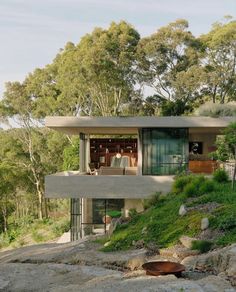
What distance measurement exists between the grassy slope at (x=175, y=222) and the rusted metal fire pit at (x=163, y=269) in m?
1.82

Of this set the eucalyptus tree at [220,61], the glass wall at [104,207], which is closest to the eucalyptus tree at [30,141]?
the eucalyptus tree at [220,61]

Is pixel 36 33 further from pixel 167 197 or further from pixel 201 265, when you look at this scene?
pixel 201 265

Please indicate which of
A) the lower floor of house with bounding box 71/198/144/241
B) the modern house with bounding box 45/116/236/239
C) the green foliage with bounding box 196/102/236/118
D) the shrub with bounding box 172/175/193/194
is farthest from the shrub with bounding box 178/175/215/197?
the green foliage with bounding box 196/102/236/118

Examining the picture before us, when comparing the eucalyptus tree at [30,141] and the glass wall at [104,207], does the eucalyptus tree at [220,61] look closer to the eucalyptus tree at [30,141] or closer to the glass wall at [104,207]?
the eucalyptus tree at [30,141]

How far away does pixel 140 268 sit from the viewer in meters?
9.08

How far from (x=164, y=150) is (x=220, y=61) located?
48.6ft

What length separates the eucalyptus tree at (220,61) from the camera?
30.1 meters

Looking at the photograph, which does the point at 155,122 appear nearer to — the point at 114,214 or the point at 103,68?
the point at 114,214

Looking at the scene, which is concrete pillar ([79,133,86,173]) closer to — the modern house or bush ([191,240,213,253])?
the modern house

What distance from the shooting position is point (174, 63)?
31.1 m

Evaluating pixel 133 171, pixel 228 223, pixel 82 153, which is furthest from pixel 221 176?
pixel 82 153

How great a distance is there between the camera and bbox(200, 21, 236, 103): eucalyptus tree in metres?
30.1

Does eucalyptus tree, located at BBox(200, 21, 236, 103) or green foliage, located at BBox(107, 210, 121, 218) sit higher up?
eucalyptus tree, located at BBox(200, 21, 236, 103)

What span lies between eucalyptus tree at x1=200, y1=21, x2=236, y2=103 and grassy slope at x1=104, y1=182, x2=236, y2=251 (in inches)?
698
